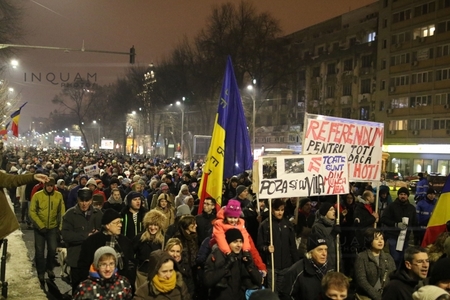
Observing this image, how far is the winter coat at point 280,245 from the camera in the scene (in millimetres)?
6922

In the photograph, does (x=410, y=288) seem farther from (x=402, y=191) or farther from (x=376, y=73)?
(x=376, y=73)

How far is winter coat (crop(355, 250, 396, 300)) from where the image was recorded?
5781 mm

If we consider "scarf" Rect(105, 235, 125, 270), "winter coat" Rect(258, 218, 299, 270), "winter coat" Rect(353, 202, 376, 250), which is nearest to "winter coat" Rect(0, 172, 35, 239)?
"scarf" Rect(105, 235, 125, 270)

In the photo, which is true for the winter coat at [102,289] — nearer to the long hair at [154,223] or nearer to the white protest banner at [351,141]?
the long hair at [154,223]

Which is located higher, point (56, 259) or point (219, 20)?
point (219, 20)

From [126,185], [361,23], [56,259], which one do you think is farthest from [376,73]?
[56,259]

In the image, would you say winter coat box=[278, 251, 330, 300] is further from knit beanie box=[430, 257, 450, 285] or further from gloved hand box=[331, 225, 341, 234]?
gloved hand box=[331, 225, 341, 234]

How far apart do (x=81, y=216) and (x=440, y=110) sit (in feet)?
146

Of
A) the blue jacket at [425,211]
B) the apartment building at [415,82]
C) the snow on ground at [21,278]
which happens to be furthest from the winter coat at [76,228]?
the apartment building at [415,82]

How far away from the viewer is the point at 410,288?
4.49 meters

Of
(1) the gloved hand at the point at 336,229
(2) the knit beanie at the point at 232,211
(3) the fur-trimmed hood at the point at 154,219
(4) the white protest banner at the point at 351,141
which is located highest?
(4) the white protest banner at the point at 351,141

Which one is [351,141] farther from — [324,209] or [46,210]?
[46,210]

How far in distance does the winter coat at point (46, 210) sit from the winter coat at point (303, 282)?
5.28 metres

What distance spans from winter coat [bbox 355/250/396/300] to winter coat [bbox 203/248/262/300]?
126 centimetres
